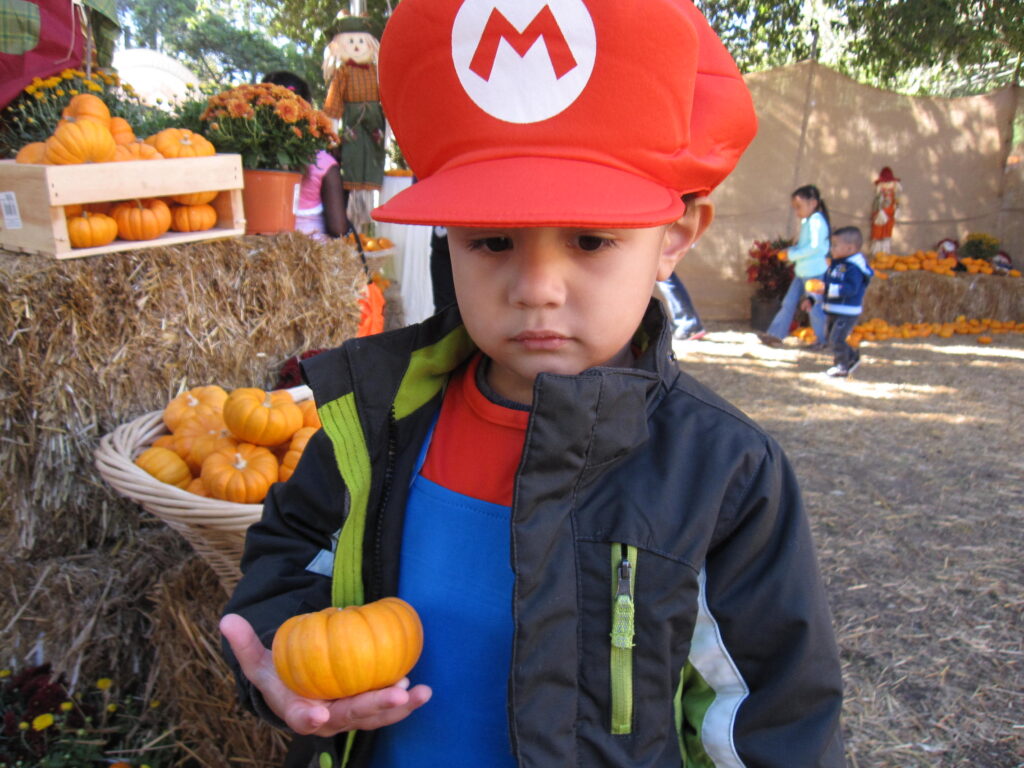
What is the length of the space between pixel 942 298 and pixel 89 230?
34.1 feet

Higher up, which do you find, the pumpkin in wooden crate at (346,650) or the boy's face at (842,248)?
the boy's face at (842,248)

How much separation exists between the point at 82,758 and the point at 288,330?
1.80 meters

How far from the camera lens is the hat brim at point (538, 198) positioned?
2.77 feet

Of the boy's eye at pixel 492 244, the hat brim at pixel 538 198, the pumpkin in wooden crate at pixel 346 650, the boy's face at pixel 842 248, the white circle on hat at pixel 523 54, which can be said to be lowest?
the pumpkin in wooden crate at pixel 346 650

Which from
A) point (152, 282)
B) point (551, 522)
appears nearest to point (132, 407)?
point (152, 282)

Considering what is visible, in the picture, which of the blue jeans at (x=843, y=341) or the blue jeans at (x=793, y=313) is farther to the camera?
the blue jeans at (x=793, y=313)

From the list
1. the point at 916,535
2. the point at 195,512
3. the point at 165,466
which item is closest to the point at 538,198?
the point at 195,512

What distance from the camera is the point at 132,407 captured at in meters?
2.78

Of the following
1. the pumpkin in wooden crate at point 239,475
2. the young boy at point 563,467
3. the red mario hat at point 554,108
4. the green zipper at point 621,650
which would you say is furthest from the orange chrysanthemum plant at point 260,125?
the green zipper at point 621,650

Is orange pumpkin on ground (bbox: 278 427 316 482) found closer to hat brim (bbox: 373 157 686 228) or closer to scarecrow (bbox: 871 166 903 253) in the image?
hat brim (bbox: 373 157 686 228)

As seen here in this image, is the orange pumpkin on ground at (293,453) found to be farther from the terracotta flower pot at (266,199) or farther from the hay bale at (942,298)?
the hay bale at (942,298)

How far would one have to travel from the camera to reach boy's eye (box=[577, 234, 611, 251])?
0.94 metres

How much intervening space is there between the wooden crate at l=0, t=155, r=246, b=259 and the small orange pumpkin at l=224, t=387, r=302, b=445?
2.53ft

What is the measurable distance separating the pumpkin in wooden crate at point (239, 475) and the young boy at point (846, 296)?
600cm
